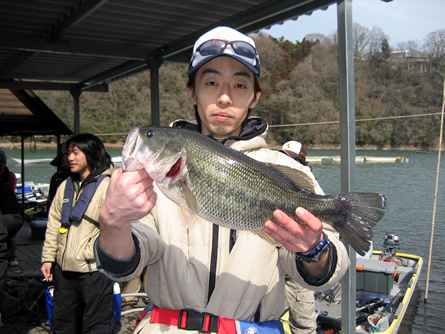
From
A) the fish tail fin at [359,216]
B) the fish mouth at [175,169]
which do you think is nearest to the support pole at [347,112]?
the fish tail fin at [359,216]

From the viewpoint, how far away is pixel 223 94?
83.9 inches

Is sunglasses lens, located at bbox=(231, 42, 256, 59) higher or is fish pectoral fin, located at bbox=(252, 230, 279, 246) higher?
sunglasses lens, located at bbox=(231, 42, 256, 59)

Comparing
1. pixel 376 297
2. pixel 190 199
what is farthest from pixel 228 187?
pixel 376 297

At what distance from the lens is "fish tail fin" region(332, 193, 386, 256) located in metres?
1.95

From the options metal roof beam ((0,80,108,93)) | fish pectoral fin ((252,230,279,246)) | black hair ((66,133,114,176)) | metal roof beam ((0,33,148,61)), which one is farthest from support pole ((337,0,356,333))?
metal roof beam ((0,80,108,93))

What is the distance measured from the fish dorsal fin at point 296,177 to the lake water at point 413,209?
1292 centimetres

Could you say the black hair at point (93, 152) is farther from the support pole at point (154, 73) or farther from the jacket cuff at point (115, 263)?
the support pole at point (154, 73)

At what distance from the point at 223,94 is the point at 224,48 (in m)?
0.25

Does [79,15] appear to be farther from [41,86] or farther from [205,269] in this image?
[41,86]

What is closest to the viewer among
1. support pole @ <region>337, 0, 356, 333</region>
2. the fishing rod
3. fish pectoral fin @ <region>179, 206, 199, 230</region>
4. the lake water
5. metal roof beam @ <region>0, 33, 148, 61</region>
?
fish pectoral fin @ <region>179, 206, 199, 230</region>

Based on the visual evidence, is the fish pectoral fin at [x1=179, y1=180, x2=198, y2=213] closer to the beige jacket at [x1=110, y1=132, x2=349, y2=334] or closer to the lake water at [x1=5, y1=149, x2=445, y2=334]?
the beige jacket at [x1=110, y1=132, x2=349, y2=334]

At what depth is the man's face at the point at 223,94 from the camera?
7.04 ft

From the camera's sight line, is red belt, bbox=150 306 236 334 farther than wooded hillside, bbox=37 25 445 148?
No

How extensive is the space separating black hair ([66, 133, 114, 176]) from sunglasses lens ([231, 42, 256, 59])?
3043 millimetres
